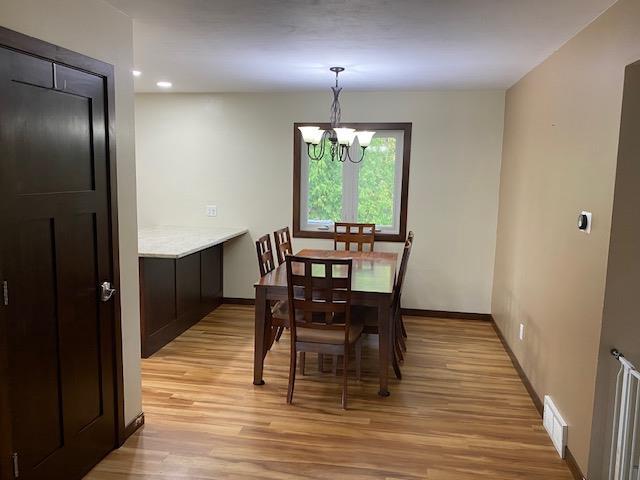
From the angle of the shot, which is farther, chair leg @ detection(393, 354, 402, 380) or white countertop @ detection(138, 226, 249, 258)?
white countertop @ detection(138, 226, 249, 258)

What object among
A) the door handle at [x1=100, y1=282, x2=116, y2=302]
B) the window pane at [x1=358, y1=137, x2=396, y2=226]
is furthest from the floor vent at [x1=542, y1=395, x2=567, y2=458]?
the window pane at [x1=358, y1=137, x2=396, y2=226]

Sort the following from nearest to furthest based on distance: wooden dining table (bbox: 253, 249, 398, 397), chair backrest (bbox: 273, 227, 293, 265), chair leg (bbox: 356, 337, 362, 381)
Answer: wooden dining table (bbox: 253, 249, 398, 397) < chair leg (bbox: 356, 337, 362, 381) < chair backrest (bbox: 273, 227, 293, 265)

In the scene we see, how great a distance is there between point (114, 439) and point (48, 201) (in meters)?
1.37

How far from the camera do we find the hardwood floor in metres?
2.63

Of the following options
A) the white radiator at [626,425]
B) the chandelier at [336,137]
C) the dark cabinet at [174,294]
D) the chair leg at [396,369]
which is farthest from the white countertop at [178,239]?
the white radiator at [626,425]

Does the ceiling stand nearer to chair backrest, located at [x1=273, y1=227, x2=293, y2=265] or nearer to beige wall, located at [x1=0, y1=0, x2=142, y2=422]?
beige wall, located at [x1=0, y1=0, x2=142, y2=422]

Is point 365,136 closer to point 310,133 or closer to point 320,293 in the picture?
point 310,133

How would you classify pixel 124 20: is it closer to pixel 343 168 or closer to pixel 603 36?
pixel 603 36

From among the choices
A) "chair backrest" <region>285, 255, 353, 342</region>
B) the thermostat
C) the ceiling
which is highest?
the ceiling

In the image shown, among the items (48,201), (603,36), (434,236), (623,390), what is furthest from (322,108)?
(623,390)

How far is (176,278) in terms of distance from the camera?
14.7 ft

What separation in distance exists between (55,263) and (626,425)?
257 cm

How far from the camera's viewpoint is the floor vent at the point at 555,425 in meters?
2.72

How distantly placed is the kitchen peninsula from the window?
0.79 metres
